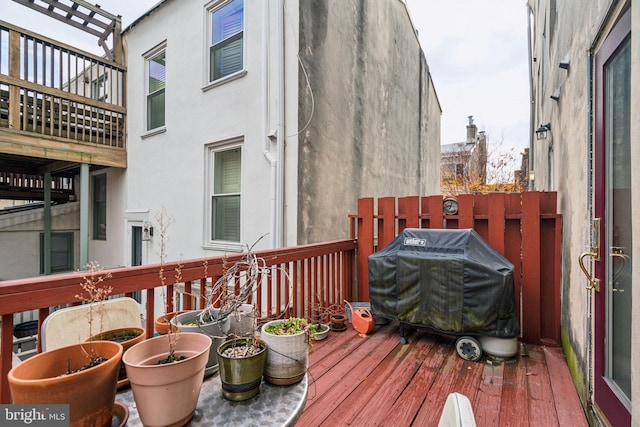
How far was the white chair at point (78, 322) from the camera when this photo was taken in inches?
49.3

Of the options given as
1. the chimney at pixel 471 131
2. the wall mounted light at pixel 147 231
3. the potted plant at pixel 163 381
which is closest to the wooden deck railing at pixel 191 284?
the potted plant at pixel 163 381

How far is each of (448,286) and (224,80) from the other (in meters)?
4.42

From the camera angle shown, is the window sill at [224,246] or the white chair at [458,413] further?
the window sill at [224,246]

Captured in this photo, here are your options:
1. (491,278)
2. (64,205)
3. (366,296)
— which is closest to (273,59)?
(366,296)

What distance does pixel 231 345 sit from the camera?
3.92 feet

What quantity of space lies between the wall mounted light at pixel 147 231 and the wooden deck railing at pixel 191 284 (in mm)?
4014

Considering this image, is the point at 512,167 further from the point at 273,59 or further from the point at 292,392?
the point at 292,392

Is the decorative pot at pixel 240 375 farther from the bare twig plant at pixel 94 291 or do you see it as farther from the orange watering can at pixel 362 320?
the orange watering can at pixel 362 320

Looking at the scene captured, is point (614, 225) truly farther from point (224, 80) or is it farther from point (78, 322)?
point (224, 80)

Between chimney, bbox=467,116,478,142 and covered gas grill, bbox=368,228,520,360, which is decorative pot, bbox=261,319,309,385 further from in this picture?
chimney, bbox=467,116,478,142

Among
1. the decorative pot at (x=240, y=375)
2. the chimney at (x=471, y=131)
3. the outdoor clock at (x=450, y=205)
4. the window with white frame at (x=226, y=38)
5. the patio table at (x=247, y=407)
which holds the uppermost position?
the chimney at (x=471, y=131)

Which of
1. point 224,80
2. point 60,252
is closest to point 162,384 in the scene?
point 224,80

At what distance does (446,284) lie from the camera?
105 inches

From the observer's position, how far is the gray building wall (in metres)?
4.30
